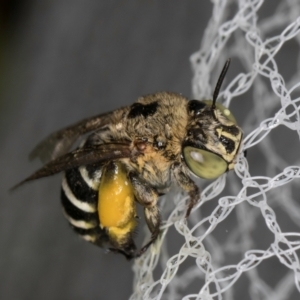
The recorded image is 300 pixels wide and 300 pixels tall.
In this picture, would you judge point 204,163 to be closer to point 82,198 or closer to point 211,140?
point 211,140

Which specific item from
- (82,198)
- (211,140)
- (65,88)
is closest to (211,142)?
(211,140)

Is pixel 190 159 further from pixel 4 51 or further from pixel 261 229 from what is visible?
pixel 4 51

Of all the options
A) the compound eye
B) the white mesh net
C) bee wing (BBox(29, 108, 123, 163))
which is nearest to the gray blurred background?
the white mesh net

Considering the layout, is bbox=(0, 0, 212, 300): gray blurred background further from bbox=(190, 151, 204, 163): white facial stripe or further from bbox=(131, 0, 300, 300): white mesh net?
bbox=(190, 151, 204, 163): white facial stripe

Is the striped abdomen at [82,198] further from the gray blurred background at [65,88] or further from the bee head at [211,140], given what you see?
the gray blurred background at [65,88]

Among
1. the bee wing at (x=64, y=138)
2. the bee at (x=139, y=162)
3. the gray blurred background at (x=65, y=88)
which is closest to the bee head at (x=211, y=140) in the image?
the bee at (x=139, y=162)
